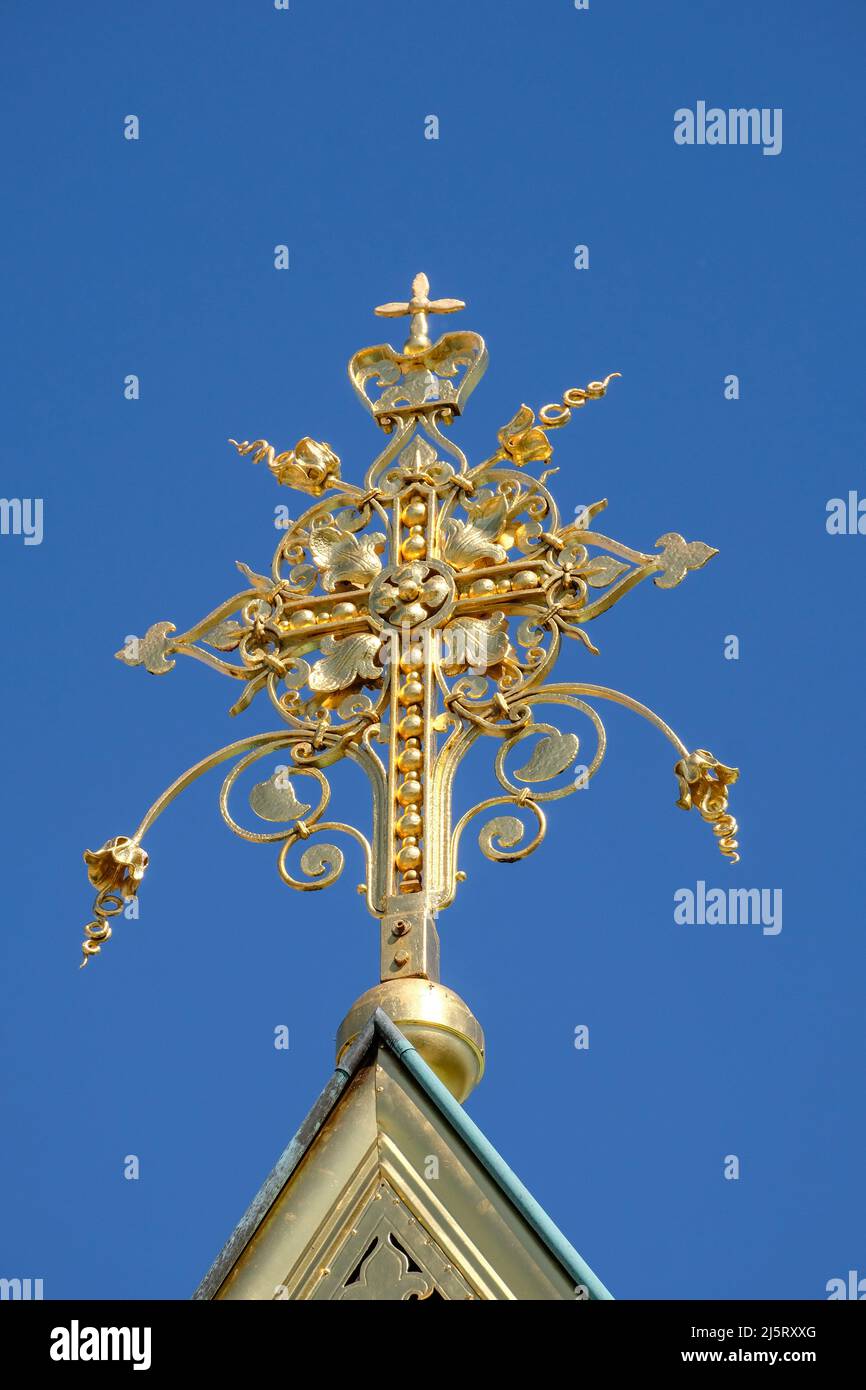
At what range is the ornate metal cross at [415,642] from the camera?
35.7ft

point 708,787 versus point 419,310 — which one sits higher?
point 419,310

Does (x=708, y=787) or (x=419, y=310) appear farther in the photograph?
(x=419, y=310)

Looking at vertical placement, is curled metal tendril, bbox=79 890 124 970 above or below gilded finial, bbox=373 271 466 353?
below

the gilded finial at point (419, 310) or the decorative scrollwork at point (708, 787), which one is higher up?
the gilded finial at point (419, 310)

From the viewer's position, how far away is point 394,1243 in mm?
9547

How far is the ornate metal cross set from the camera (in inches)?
428

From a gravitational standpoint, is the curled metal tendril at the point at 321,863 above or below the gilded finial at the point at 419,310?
below

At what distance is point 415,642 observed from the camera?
37.4 feet

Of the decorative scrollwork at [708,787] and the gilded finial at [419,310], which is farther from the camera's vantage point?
the gilded finial at [419,310]

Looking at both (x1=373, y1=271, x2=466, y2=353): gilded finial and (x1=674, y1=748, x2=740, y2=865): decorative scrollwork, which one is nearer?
(x1=674, y1=748, x2=740, y2=865): decorative scrollwork
